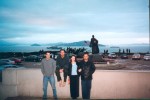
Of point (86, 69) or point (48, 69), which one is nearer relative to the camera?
point (86, 69)

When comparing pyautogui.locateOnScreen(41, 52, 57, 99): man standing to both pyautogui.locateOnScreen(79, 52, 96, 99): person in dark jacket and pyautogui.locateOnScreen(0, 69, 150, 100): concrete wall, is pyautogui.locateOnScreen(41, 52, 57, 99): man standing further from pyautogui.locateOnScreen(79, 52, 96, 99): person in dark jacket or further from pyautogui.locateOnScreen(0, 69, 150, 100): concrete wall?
pyautogui.locateOnScreen(79, 52, 96, 99): person in dark jacket

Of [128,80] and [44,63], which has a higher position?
[44,63]

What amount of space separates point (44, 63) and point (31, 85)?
1.60 meters

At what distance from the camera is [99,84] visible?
10.3 metres

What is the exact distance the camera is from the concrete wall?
10.1 metres

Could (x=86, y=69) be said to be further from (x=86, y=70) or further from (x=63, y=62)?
(x=63, y=62)

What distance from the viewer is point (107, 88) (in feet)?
33.7

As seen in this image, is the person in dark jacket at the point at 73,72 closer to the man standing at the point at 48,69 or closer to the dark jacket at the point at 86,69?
the dark jacket at the point at 86,69

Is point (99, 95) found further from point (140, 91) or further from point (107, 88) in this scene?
point (140, 91)

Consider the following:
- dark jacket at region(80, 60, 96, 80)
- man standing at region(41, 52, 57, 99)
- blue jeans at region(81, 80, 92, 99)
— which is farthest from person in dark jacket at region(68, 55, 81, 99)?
man standing at region(41, 52, 57, 99)

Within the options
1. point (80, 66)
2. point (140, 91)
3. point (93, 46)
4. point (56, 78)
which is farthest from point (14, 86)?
point (93, 46)

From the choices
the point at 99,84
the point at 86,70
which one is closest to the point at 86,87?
the point at 86,70

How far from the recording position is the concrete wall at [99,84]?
33.0 ft

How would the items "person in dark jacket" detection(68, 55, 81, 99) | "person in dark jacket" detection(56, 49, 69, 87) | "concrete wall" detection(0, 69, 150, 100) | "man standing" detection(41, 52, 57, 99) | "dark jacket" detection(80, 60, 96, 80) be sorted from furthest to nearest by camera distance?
"concrete wall" detection(0, 69, 150, 100) < "man standing" detection(41, 52, 57, 99) < "person in dark jacket" detection(56, 49, 69, 87) < "person in dark jacket" detection(68, 55, 81, 99) < "dark jacket" detection(80, 60, 96, 80)
